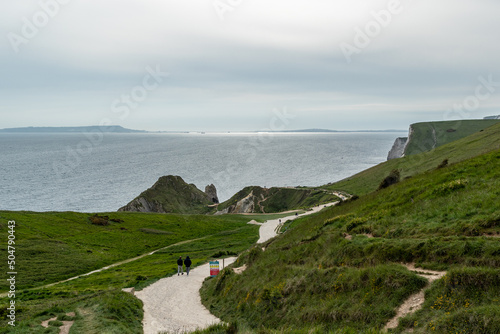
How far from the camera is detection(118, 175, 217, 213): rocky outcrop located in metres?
94.5

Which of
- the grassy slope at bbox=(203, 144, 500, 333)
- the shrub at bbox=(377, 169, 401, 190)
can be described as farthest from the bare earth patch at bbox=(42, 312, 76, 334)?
the shrub at bbox=(377, 169, 401, 190)

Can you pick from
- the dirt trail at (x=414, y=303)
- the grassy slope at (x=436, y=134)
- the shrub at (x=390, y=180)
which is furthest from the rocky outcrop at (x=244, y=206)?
the grassy slope at (x=436, y=134)

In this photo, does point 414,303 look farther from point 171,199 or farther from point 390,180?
point 171,199

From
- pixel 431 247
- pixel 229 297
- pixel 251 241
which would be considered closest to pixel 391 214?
pixel 431 247

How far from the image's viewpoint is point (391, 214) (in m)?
23.1

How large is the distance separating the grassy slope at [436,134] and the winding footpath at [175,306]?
6227 inches

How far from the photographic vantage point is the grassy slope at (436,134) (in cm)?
17000

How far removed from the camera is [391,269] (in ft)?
47.3

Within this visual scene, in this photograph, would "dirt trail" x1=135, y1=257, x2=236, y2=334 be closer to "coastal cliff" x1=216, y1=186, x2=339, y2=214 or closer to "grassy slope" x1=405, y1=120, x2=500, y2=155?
"coastal cliff" x1=216, y1=186, x2=339, y2=214

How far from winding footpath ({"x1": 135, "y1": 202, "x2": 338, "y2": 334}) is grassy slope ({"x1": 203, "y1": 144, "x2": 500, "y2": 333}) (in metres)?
1.26

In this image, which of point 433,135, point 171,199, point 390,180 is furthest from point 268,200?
point 433,135

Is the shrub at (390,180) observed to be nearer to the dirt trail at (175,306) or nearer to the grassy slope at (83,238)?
the dirt trail at (175,306)

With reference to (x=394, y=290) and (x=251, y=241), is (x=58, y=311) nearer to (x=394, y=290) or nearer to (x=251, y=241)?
(x=394, y=290)

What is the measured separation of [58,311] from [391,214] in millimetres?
21702
